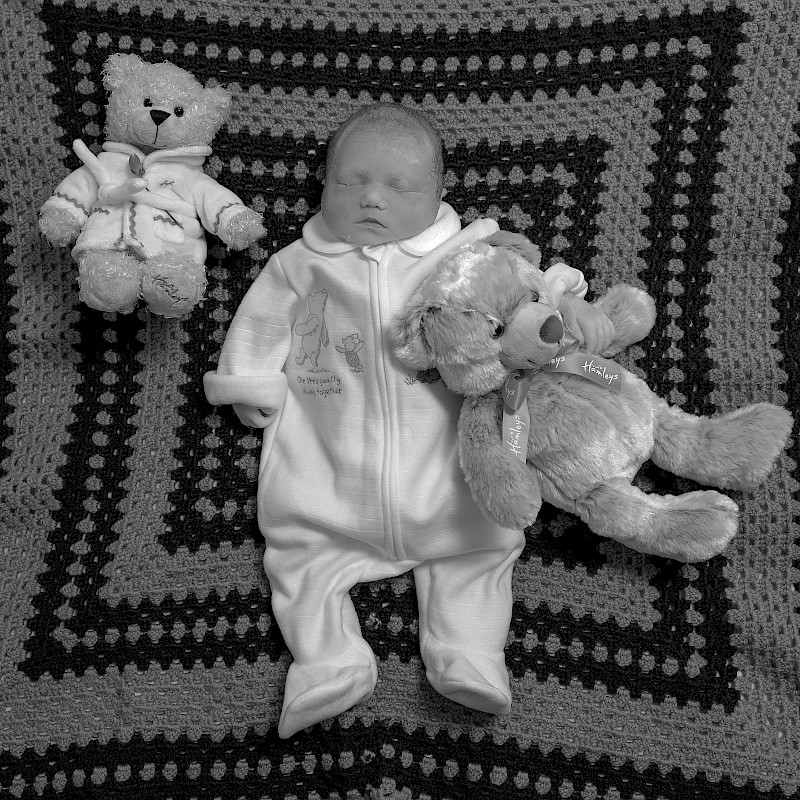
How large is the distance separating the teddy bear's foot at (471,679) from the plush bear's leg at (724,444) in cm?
41

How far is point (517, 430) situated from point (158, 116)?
741mm

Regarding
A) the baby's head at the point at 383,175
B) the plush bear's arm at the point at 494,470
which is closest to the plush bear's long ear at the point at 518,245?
the baby's head at the point at 383,175

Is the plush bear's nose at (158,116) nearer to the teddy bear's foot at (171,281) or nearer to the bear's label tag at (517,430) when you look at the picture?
the teddy bear's foot at (171,281)

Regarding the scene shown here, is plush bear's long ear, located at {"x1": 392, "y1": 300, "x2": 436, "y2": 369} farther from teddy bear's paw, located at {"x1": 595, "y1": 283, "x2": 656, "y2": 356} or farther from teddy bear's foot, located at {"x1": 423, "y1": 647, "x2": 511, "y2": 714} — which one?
teddy bear's foot, located at {"x1": 423, "y1": 647, "x2": 511, "y2": 714}

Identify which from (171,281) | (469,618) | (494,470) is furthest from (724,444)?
(171,281)

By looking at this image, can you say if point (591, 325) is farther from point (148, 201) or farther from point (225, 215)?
point (148, 201)

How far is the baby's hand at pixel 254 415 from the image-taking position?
127cm

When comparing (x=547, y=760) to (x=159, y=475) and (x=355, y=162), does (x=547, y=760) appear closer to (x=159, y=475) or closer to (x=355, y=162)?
(x=159, y=475)

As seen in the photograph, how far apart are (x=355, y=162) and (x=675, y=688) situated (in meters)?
0.96

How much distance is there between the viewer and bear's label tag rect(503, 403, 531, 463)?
3.60 feet

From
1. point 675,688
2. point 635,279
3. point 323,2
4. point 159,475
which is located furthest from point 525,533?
point 323,2

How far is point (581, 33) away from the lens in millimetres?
1310

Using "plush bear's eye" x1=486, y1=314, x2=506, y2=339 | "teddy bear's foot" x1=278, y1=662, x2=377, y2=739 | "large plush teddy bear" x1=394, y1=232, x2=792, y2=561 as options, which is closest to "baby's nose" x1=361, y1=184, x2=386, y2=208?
"large plush teddy bear" x1=394, y1=232, x2=792, y2=561

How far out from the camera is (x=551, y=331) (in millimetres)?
1040
